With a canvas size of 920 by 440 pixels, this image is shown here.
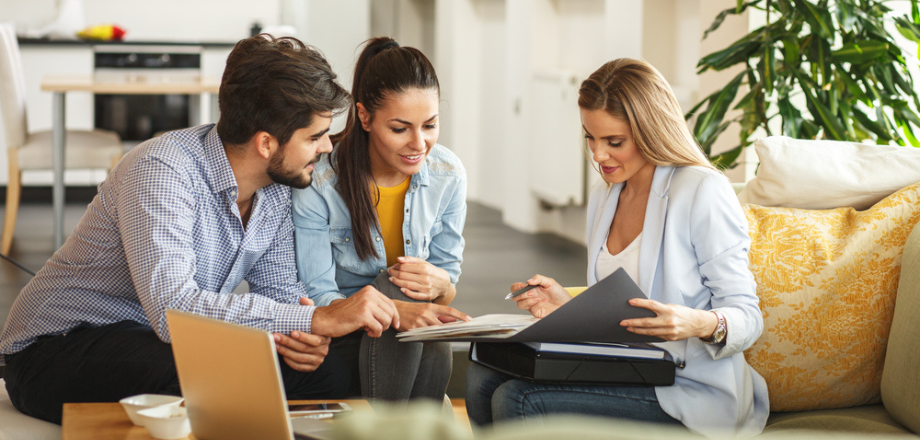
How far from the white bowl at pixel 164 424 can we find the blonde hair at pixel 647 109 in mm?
873

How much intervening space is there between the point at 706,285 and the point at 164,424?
902 millimetres

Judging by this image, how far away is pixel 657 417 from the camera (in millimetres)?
1469

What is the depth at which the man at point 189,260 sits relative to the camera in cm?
148

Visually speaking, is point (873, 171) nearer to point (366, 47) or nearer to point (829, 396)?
point (829, 396)

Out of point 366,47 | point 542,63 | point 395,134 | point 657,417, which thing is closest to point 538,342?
point 657,417

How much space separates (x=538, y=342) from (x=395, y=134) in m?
0.56

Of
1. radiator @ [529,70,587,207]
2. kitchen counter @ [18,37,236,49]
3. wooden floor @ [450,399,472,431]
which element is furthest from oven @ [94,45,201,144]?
wooden floor @ [450,399,472,431]

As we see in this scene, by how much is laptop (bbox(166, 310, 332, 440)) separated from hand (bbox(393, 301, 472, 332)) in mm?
484

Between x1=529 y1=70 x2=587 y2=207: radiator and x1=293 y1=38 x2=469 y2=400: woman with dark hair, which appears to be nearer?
x1=293 y1=38 x2=469 y2=400: woman with dark hair

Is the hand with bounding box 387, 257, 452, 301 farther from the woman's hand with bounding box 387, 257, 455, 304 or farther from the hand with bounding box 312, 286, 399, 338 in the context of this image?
the hand with bounding box 312, 286, 399, 338

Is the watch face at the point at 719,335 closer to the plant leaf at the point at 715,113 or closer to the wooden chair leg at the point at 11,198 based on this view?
the plant leaf at the point at 715,113

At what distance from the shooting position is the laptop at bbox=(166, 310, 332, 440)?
979mm

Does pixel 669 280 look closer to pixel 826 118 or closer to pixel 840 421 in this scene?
pixel 840 421

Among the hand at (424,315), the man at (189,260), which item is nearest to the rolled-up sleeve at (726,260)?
the hand at (424,315)
